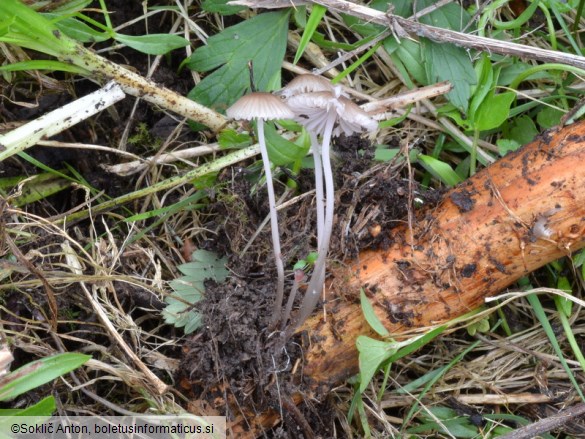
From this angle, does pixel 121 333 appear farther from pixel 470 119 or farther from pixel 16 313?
pixel 470 119

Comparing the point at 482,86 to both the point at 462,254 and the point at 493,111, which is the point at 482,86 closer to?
the point at 493,111

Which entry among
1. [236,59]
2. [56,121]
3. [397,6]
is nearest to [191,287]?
[56,121]

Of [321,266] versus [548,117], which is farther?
[548,117]

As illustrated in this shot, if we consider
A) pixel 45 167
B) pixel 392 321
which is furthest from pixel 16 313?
pixel 392 321

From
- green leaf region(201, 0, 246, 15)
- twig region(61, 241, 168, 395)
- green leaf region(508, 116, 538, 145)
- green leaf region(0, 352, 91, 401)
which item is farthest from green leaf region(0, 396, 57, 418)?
green leaf region(508, 116, 538, 145)

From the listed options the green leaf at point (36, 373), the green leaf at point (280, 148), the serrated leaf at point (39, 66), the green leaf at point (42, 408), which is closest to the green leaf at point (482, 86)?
the green leaf at point (280, 148)

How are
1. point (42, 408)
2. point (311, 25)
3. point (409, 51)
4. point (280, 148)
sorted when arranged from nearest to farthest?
point (42, 408) < point (280, 148) < point (311, 25) < point (409, 51)

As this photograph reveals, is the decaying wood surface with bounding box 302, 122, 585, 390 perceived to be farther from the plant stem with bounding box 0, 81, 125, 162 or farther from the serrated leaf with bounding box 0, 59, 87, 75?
the serrated leaf with bounding box 0, 59, 87, 75
